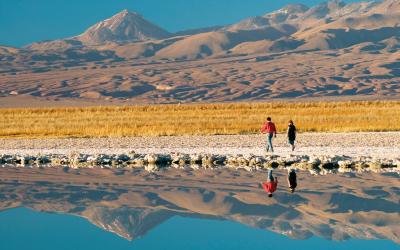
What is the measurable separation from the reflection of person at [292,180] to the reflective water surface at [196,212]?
0.18m

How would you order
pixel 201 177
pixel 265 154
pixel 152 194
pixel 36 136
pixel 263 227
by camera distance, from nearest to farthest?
1. pixel 263 227
2. pixel 152 194
3. pixel 201 177
4. pixel 265 154
5. pixel 36 136

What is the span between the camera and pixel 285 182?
19859 mm

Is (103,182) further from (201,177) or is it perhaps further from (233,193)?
(233,193)

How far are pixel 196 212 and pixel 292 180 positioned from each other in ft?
16.6

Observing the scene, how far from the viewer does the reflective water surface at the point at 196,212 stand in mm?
13047

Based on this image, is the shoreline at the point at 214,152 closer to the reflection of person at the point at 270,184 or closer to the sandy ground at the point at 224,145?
the sandy ground at the point at 224,145

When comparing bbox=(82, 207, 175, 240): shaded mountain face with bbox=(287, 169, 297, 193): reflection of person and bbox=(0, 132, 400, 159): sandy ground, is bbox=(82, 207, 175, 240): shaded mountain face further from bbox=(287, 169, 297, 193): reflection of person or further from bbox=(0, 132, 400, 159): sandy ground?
bbox=(0, 132, 400, 159): sandy ground

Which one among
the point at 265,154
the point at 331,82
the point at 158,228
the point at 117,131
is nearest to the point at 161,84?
the point at 331,82

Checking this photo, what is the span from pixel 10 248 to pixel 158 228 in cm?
273

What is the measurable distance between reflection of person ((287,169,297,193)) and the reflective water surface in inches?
6.9

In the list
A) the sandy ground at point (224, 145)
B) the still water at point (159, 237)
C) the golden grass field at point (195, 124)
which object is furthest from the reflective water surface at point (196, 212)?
the golden grass field at point (195, 124)

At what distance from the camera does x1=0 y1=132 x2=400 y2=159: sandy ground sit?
28531 mm

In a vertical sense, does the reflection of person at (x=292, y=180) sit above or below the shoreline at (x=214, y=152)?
below

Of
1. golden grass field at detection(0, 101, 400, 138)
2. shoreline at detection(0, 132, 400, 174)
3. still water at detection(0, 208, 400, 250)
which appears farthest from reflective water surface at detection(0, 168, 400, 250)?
golden grass field at detection(0, 101, 400, 138)
